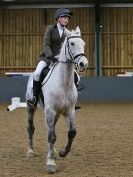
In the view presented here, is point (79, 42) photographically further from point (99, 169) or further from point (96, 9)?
point (96, 9)

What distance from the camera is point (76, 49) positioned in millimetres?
5859

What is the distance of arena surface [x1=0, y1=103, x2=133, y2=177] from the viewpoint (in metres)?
6.04

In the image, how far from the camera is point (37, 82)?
6812 mm

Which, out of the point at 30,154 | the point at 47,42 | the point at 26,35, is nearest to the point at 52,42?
the point at 47,42

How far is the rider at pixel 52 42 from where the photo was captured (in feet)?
21.4

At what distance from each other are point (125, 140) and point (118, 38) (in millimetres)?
15075

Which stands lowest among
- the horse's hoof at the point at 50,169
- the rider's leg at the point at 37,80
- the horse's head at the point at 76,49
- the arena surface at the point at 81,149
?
the arena surface at the point at 81,149

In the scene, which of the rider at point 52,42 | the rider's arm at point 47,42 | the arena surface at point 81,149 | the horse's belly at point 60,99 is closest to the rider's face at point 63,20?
the rider at point 52,42

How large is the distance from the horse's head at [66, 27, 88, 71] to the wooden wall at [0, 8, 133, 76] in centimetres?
1728

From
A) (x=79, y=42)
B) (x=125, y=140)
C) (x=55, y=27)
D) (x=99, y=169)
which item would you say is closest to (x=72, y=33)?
(x=79, y=42)

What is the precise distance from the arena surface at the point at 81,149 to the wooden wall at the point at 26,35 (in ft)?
34.1

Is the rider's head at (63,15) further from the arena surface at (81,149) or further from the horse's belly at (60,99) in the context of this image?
the arena surface at (81,149)

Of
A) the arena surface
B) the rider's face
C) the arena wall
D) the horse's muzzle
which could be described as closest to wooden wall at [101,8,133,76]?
the arena wall

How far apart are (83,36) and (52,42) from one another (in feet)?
55.3
